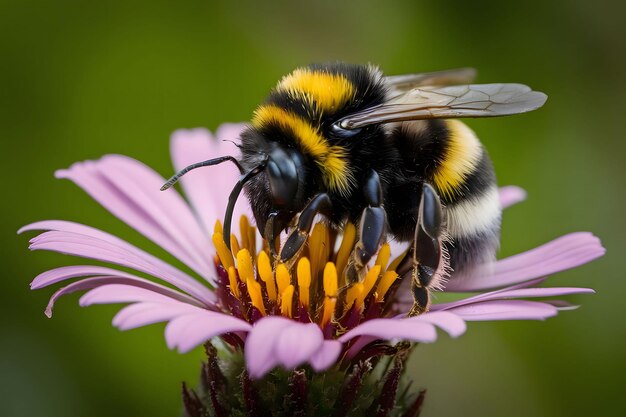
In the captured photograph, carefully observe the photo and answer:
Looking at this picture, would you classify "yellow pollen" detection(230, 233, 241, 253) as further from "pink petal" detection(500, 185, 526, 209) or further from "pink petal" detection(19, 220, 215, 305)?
"pink petal" detection(500, 185, 526, 209)

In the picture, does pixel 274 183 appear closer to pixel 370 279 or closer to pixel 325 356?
pixel 370 279

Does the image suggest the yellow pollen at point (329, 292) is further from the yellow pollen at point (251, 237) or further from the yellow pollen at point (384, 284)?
→ the yellow pollen at point (251, 237)

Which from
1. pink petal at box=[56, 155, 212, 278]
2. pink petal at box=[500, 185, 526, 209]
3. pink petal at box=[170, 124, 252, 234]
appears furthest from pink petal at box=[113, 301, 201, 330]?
pink petal at box=[500, 185, 526, 209]

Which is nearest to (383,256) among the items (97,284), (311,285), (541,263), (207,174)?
(311,285)

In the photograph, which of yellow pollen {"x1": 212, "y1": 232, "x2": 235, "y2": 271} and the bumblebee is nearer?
the bumblebee

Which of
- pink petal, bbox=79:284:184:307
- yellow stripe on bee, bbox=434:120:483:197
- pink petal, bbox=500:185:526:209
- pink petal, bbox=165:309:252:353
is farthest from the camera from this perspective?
pink petal, bbox=500:185:526:209

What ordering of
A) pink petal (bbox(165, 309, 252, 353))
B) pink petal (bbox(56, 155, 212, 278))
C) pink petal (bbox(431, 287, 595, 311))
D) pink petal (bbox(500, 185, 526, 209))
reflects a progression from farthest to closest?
1. pink petal (bbox(500, 185, 526, 209))
2. pink petal (bbox(56, 155, 212, 278))
3. pink petal (bbox(431, 287, 595, 311))
4. pink petal (bbox(165, 309, 252, 353))

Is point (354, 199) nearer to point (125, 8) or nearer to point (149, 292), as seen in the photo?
point (149, 292)
